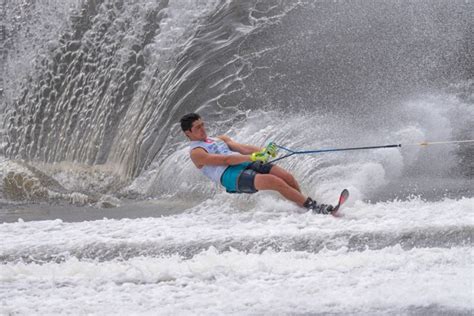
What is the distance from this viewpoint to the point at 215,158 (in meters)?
6.93

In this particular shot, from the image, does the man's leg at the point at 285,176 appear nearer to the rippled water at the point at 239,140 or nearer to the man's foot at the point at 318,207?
the rippled water at the point at 239,140

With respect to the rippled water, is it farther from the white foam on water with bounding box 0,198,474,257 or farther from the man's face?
the man's face

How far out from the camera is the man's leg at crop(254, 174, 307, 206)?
261 inches

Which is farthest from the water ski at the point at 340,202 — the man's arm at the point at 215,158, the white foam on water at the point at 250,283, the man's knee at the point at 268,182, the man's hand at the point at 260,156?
the white foam on water at the point at 250,283

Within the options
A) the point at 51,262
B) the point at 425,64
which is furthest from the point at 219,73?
the point at 51,262

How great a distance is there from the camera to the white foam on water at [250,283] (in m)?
3.96

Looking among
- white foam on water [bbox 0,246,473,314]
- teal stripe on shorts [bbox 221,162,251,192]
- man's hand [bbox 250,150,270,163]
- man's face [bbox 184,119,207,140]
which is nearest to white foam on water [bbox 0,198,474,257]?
teal stripe on shorts [bbox 221,162,251,192]

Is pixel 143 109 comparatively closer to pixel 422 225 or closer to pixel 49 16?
pixel 49 16

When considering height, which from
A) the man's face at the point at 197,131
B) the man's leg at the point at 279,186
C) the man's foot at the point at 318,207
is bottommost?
the man's foot at the point at 318,207

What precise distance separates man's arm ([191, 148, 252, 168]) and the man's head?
0.49ft

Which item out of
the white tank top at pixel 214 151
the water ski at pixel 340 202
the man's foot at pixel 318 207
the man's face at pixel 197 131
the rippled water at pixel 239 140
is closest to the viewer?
the rippled water at pixel 239 140

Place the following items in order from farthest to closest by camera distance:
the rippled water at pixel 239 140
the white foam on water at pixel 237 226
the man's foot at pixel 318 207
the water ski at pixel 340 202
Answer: the man's foot at pixel 318 207 < the water ski at pixel 340 202 < the white foam on water at pixel 237 226 < the rippled water at pixel 239 140

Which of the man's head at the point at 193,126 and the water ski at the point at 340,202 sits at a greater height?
the man's head at the point at 193,126

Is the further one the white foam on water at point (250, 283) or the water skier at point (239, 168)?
the water skier at point (239, 168)
